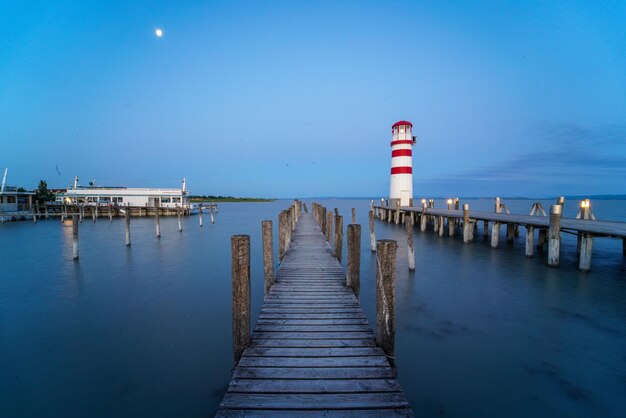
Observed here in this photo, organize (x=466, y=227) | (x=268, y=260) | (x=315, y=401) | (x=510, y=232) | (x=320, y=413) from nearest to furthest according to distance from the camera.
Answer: (x=320, y=413)
(x=315, y=401)
(x=268, y=260)
(x=466, y=227)
(x=510, y=232)

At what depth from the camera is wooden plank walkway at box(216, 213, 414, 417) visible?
117 inches

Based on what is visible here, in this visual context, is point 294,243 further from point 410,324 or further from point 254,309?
point 410,324

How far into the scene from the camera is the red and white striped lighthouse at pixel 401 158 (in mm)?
27703

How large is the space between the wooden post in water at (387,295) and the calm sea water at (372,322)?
6.15 ft

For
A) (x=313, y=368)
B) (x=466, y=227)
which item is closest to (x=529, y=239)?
(x=466, y=227)

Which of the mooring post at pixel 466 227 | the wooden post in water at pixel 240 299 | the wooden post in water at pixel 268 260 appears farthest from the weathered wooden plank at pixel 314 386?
the mooring post at pixel 466 227

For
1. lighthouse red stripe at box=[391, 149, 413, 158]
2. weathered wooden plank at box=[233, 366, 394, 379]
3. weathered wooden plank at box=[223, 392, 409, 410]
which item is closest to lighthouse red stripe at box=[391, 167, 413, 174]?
lighthouse red stripe at box=[391, 149, 413, 158]

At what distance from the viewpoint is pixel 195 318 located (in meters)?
8.44

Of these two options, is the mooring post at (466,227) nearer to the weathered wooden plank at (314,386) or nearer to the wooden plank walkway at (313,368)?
the wooden plank walkway at (313,368)

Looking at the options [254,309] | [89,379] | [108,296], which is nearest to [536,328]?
[254,309]

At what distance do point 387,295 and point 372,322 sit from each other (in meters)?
4.61

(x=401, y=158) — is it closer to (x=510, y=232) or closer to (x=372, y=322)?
(x=510, y=232)

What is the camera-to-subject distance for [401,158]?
28.1m

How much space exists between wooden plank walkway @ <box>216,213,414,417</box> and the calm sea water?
165 centimetres
